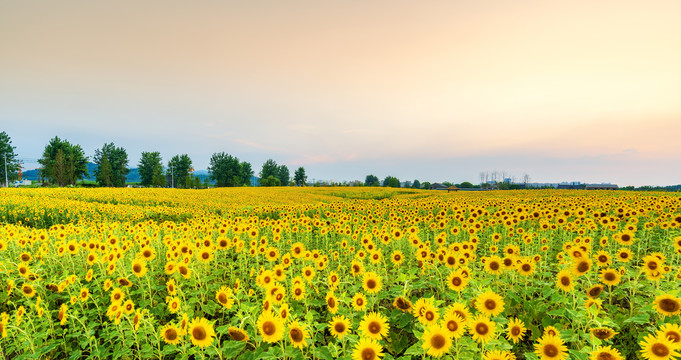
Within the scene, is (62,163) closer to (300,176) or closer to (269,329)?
(300,176)

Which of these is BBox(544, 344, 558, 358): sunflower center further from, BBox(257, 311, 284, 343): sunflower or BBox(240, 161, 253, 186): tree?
BBox(240, 161, 253, 186): tree

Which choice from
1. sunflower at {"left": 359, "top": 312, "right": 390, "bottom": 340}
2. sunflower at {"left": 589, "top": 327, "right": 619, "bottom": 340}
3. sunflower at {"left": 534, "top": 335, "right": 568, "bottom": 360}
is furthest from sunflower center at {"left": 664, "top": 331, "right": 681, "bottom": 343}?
sunflower at {"left": 359, "top": 312, "right": 390, "bottom": 340}

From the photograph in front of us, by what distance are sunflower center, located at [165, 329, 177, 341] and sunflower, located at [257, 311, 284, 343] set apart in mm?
842

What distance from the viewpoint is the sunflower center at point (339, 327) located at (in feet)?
9.04

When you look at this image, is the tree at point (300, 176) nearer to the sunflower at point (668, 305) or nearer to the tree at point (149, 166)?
the tree at point (149, 166)

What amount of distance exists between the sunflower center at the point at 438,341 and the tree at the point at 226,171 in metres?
91.8

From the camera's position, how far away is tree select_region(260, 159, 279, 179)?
10518 cm

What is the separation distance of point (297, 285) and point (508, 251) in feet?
11.4

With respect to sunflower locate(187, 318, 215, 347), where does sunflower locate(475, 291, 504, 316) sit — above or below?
above

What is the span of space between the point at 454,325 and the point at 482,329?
273 millimetres

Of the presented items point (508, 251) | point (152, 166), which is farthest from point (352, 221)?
point (152, 166)

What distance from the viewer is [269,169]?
106m

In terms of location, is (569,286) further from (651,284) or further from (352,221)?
(352,221)


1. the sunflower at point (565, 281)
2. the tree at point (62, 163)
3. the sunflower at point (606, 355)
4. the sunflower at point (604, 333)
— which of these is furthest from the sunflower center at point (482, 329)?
the tree at point (62, 163)
